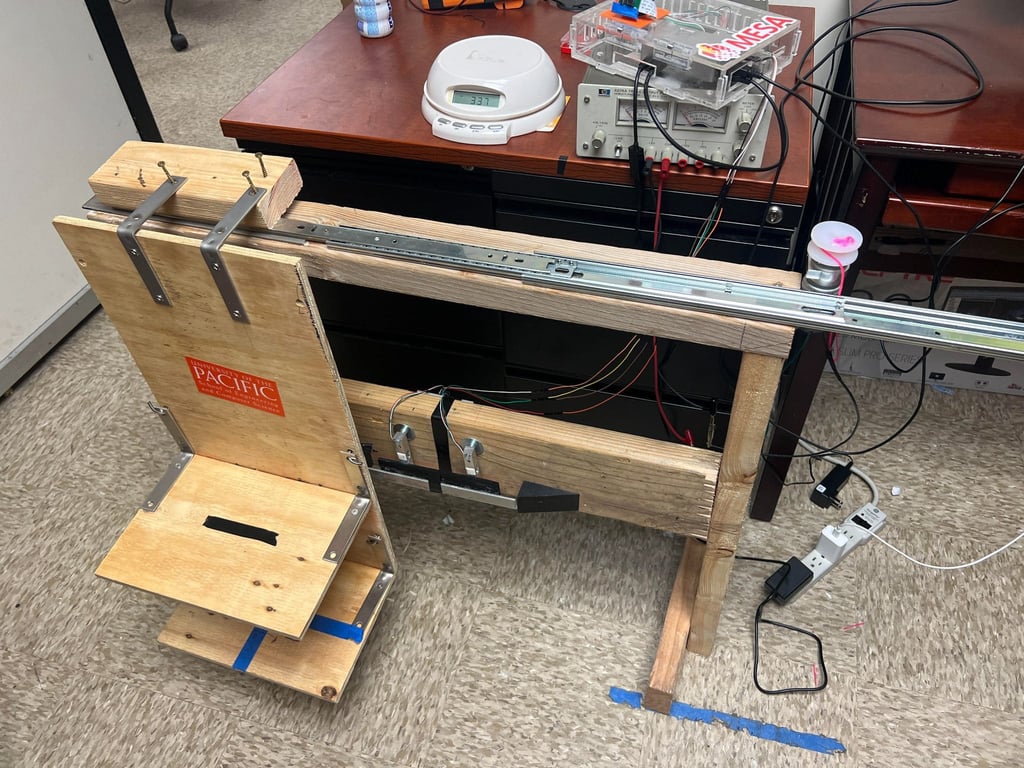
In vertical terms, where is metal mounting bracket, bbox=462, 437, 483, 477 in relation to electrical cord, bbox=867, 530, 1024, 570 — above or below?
above

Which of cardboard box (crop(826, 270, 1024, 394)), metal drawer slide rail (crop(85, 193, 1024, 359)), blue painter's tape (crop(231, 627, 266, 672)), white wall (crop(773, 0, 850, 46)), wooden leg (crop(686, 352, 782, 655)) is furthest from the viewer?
cardboard box (crop(826, 270, 1024, 394))

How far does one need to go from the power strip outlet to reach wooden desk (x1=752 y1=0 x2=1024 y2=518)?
28cm

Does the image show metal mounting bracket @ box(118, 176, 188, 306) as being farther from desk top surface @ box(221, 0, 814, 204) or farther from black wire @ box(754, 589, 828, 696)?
black wire @ box(754, 589, 828, 696)

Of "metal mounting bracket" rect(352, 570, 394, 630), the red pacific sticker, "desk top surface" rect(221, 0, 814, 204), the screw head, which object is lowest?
"metal mounting bracket" rect(352, 570, 394, 630)

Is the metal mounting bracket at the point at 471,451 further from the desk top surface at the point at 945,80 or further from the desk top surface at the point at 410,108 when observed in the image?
the desk top surface at the point at 945,80

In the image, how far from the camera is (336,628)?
124 cm

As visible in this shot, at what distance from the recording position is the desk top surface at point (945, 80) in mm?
1005

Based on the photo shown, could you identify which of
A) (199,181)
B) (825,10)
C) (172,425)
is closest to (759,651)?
(172,425)

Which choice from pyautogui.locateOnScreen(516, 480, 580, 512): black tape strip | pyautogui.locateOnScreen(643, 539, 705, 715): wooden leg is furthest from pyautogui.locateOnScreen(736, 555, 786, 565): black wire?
pyautogui.locateOnScreen(516, 480, 580, 512): black tape strip

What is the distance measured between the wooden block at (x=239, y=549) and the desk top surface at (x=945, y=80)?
100 centimetres

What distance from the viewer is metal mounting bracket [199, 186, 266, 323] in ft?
2.82

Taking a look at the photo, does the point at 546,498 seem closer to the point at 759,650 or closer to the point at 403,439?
the point at 403,439

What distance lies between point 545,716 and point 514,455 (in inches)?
21.0

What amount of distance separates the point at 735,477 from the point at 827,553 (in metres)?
0.54
